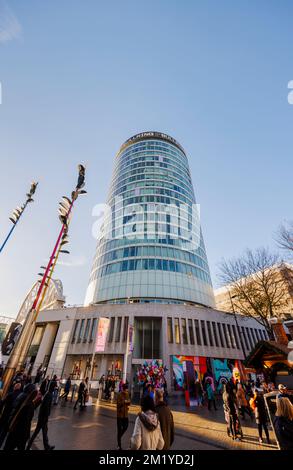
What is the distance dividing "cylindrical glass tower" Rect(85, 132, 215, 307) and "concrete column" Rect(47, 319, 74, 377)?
18.5 ft

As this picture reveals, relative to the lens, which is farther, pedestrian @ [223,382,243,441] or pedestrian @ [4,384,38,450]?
pedestrian @ [223,382,243,441]

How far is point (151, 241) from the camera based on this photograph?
126 ft

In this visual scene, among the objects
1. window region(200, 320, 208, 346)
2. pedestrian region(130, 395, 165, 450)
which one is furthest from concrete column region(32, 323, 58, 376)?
pedestrian region(130, 395, 165, 450)

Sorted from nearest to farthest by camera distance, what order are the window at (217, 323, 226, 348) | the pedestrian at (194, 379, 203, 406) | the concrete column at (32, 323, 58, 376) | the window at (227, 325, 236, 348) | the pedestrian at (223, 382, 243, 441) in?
the pedestrian at (223, 382, 243, 441)
the pedestrian at (194, 379, 203, 406)
the window at (217, 323, 226, 348)
the window at (227, 325, 236, 348)
the concrete column at (32, 323, 58, 376)

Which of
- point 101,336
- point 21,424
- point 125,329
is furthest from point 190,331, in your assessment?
point 21,424

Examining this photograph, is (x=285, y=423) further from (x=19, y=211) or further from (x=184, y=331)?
(x=184, y=331)

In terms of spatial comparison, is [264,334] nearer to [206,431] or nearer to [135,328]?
[135,328]

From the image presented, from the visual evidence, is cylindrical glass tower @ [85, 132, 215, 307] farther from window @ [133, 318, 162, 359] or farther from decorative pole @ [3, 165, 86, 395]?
decorative pole @ [3, 165, 86, 395]

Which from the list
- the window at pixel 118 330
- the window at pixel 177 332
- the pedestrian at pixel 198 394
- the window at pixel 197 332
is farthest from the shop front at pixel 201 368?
the pedestrian at pixel 198 394

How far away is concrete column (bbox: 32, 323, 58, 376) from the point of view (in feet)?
104

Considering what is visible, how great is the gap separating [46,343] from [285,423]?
1453 inches

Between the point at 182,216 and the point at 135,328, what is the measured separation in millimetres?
24768

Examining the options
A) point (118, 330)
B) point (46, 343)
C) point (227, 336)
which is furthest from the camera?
point (46, 343)

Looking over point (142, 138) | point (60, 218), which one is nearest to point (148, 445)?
point (60, 218)
